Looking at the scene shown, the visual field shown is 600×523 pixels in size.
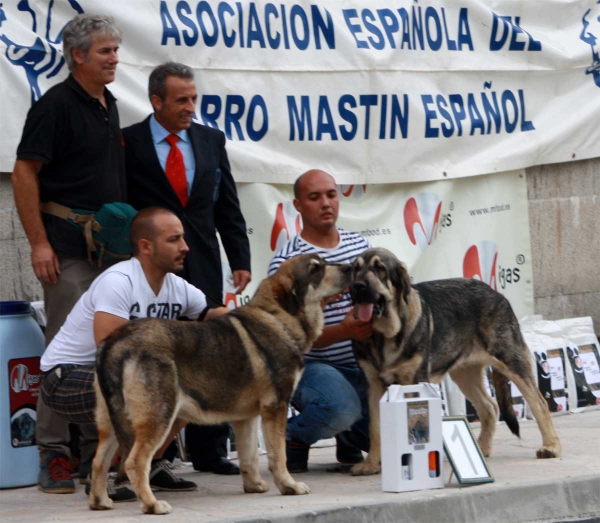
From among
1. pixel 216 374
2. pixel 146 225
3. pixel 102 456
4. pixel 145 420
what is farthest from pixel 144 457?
pixel 146 225

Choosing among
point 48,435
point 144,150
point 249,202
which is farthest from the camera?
point 249,202

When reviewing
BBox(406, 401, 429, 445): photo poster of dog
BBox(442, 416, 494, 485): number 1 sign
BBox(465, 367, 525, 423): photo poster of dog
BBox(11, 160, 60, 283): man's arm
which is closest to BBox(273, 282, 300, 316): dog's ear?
BBox(406, 401, 429, 445): photo poster of dog

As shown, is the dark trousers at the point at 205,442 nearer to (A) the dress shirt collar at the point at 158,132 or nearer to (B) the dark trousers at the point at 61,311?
(B) the dark trousers at the point at 61,311

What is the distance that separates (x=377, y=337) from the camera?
652 cm

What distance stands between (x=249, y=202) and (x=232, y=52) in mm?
1128

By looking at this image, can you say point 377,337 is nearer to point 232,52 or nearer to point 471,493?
point 471,493

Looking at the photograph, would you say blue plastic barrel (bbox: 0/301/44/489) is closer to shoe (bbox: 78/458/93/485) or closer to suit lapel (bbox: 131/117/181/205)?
shoe (bbox: 78/458/93/485)

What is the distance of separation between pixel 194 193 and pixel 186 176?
0.40ft

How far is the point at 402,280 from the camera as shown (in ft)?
21.2

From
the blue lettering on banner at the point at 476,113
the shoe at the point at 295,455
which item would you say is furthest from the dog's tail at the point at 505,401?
the blue lettering on banner at the point at 476,113

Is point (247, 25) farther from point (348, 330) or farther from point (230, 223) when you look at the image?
point (348, 330)

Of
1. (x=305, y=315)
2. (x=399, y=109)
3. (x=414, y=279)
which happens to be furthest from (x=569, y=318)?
(x=305, y=315)

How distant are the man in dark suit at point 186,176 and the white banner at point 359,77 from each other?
1003 mm

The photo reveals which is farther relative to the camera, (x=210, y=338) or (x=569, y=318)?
(x=569, y=318)
